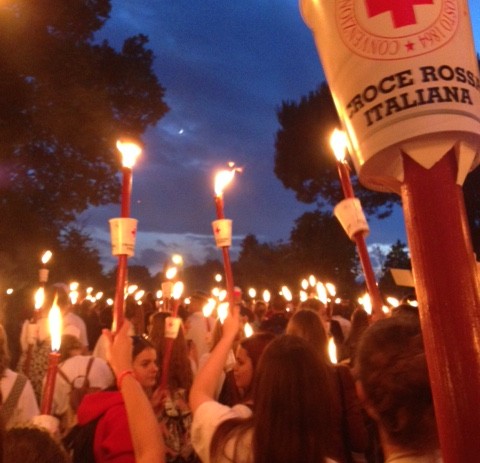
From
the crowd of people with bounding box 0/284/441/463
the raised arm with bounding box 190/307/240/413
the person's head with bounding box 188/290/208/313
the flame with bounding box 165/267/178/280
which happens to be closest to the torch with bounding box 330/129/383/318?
the crowd of people with bounding box 0/284/441/463

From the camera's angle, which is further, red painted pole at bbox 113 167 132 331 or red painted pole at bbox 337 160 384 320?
red painted pole at bbox 337 160 384 320

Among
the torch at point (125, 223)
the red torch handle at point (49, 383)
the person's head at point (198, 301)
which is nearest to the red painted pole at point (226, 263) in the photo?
the torch at point (125, 223)

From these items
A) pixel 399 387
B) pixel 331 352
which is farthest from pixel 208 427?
pixel 331 352

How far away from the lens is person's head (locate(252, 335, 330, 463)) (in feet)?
7.14

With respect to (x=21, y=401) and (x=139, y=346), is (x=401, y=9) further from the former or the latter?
(x=21, y=401)

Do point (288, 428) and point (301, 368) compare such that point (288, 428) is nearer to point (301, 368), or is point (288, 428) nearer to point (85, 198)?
point (301, 368)

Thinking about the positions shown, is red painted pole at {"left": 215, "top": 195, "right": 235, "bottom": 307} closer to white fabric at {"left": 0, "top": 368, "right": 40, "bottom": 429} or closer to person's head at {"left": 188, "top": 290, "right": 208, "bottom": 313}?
white fabric at {"left": 0, "top": 368, "right": 40, "bottom": 429}

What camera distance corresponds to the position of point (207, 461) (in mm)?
2355

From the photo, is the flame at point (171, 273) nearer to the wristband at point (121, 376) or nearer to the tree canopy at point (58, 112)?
the wristband at point (121, 376)

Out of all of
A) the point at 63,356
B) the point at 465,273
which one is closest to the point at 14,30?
the point at 63,356

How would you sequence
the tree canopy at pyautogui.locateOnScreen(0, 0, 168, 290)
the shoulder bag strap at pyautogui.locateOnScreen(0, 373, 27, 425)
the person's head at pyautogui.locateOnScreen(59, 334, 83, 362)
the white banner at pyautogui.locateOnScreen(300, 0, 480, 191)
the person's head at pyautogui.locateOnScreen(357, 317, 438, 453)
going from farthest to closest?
the tree canopy at pyautogui.locateOnScreen(0, 0, 168, 290) < the person's head at pyautogui.locateOnScreen(59, 334, 83, 362) < the shoulder bag strap at pyautogui.locateOnScreen(0, 373, 27, 425) < the person's head at pyautogui.locateOnScreen(357, 317, 438, 453) < the white banner at pyautogui.locateOnScreen(300, 0, 480, 191)

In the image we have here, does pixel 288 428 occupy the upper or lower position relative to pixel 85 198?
lower

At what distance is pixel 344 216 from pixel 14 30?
20.2 metres

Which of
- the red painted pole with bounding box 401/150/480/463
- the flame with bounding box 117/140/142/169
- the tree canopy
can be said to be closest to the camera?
the red painted pole with bounding box 401/150/480/463
